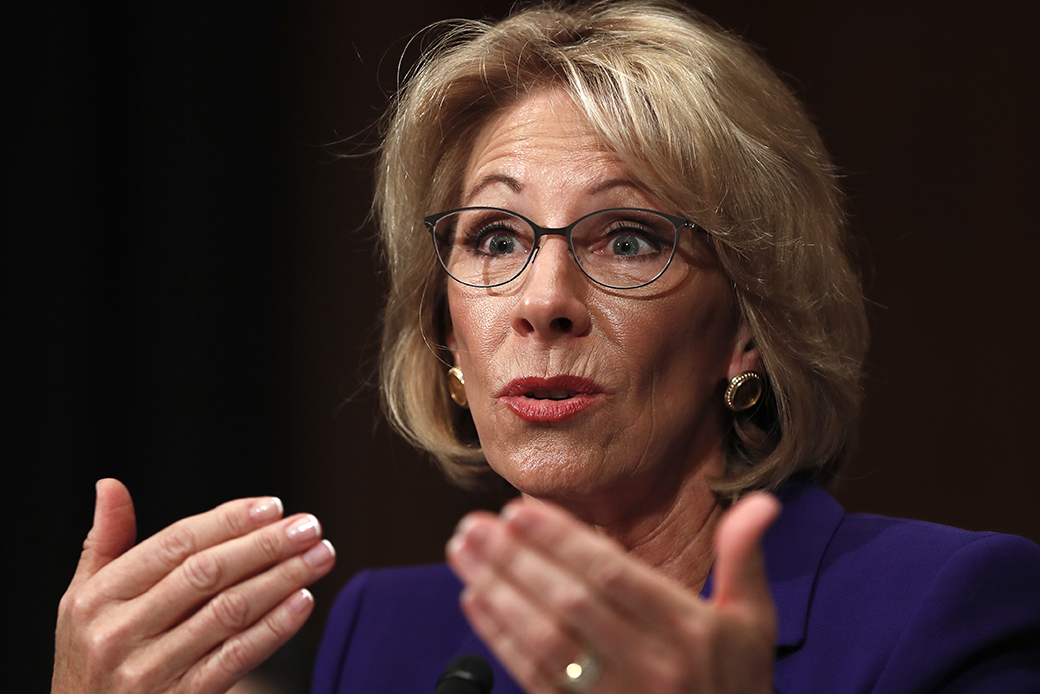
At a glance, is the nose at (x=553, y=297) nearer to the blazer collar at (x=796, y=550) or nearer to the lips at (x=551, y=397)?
the lips at (x=551, y=397)

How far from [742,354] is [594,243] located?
0.35m

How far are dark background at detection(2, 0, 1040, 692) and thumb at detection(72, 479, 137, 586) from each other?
831 millimetres

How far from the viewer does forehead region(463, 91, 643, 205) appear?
1.49m

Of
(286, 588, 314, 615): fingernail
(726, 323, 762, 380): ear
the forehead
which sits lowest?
(286, 588, 314, 615): fingernail

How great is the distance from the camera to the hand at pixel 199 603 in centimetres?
119

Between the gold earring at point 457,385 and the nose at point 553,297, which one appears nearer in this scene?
the nose at point 553,297

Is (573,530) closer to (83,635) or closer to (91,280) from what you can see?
(83,635)

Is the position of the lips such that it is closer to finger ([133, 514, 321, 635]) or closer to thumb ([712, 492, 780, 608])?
finger ([133, 514, 321, 635])

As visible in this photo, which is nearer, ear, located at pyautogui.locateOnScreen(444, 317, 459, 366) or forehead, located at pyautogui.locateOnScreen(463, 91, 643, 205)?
forehead, located at pyautogui.locateOnScreen(463, 91, 643, 205)

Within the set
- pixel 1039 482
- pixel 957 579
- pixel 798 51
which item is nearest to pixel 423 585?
pixel 957 579

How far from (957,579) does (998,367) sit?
4.72ft

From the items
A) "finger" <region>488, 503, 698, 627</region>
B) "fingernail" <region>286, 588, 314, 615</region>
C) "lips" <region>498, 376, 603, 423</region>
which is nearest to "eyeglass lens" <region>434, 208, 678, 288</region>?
"lips" <region>498, 376, 603, 423</region>

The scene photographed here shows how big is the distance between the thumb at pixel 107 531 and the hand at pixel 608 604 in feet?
2.37

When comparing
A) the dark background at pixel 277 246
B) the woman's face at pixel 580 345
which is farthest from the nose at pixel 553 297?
the dark background at pixel 277 246
